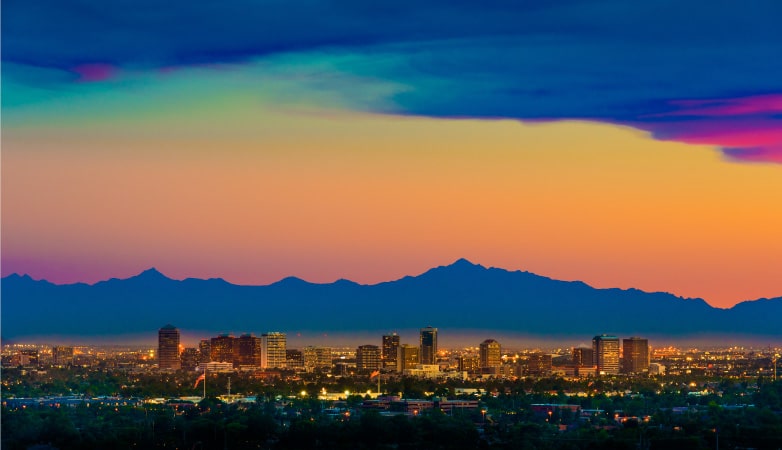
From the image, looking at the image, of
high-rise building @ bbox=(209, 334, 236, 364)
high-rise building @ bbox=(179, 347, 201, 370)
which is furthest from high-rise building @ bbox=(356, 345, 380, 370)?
high-rise building @ bbox=(179, 347, 201, 370)

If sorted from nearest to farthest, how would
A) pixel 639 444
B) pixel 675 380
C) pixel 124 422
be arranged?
pixel 639 444
pixel 124 422
pixel 675 380

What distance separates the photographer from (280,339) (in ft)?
338

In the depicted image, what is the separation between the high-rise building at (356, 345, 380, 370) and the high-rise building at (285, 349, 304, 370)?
3.89 metres

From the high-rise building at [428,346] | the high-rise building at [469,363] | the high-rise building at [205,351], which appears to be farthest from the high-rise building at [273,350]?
the high-rise building at [469,363]

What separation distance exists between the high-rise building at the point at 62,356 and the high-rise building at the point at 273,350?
40.5ft

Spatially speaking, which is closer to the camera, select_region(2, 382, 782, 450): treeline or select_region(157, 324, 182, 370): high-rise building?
select_region(2, 382, 782, 450): treeline

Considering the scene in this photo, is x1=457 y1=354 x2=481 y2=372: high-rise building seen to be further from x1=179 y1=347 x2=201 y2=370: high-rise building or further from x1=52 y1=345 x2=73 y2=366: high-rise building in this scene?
x1=52 y1=345 x2=73 y2=366: high-rise building

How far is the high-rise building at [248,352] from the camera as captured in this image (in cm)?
9375

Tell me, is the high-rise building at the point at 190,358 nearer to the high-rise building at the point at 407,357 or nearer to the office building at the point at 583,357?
the high-rise building at the point at 407,357

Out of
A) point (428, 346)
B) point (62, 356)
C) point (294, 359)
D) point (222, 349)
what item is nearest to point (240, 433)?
point (62, 356)

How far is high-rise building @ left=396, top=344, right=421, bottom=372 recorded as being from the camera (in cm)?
9685

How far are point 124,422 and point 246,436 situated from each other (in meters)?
6.83

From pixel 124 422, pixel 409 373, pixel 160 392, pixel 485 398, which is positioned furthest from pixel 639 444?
pixel 409 373

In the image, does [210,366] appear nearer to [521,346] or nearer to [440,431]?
[521,346]
